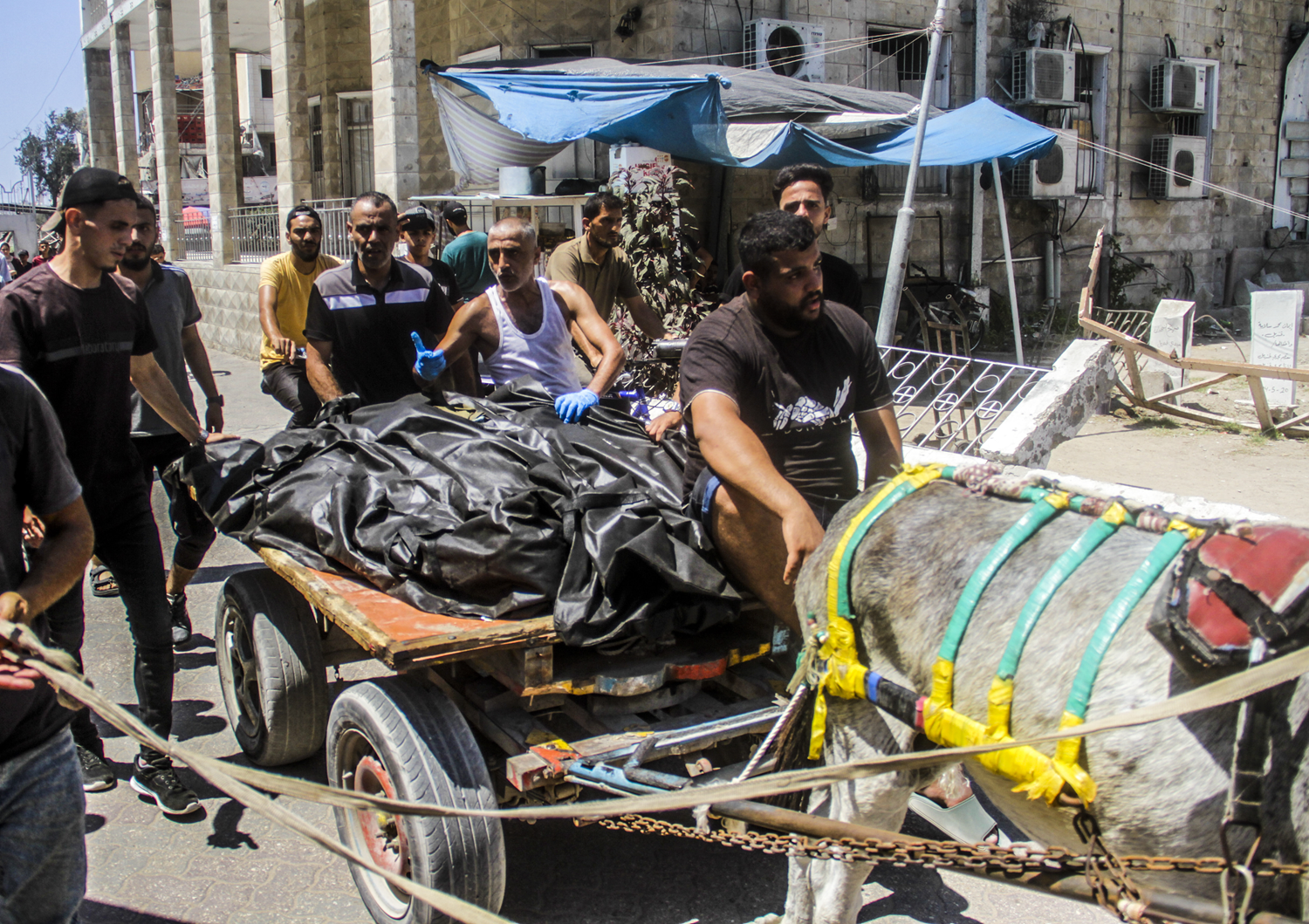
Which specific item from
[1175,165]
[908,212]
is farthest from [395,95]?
[1175,165]

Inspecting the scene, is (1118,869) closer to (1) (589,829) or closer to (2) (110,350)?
(1) (589,829)

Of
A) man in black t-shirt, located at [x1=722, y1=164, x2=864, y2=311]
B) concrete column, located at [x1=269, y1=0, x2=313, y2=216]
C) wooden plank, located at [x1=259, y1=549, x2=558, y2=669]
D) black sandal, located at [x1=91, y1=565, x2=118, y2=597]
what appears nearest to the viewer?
wooden plank, located at [x1=259, y1=549, x2=558, y2=669]

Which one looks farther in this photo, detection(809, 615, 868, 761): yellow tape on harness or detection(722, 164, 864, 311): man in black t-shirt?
detection(722, 164, 864, 311): man in black t-shirt

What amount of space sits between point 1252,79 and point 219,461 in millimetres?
20143

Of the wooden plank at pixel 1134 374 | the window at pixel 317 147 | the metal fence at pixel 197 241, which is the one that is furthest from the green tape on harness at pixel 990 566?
the metal fence at pixel 197 241

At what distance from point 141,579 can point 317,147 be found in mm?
17415

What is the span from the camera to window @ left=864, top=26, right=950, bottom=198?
14.0 metres

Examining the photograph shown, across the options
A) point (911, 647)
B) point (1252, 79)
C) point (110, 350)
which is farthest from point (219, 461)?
point (1252, 79)

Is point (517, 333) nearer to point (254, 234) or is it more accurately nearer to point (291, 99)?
point (291, 99)

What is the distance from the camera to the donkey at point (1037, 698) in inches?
73.1

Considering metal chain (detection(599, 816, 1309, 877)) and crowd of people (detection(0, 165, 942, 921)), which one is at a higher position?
crowd of people (detection(0, 165, 942, 921))

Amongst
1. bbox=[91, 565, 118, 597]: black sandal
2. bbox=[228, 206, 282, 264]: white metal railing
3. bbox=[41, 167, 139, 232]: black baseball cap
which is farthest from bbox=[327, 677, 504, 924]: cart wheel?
bbox=[228, 206, 282, 264]: white metal railing

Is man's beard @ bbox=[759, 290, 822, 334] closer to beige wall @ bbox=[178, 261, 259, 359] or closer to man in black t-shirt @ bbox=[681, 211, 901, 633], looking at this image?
man in black t-shirt @ bbox=[681, 211, 901, 633]

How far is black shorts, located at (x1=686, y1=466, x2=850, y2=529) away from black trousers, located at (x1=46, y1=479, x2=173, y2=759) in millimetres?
1995
